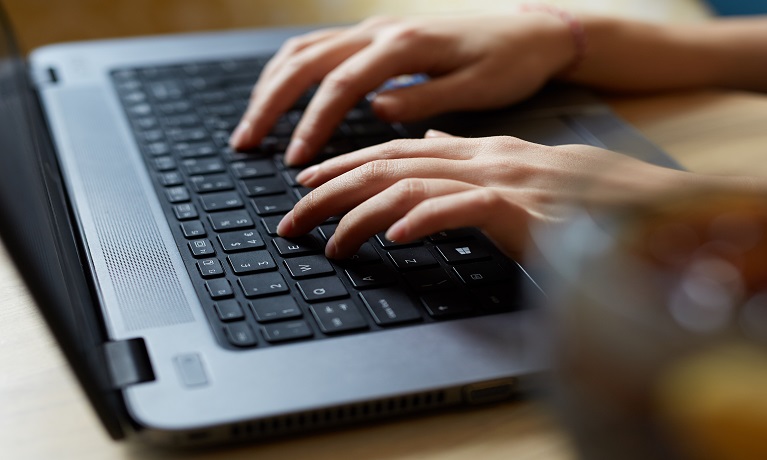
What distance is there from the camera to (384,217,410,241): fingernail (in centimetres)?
51

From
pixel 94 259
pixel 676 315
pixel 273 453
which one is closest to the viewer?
pixel 676 315

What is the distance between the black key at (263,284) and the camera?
51 cm

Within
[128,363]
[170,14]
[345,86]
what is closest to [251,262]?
[128,363]

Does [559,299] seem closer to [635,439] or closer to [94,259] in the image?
[635,439]

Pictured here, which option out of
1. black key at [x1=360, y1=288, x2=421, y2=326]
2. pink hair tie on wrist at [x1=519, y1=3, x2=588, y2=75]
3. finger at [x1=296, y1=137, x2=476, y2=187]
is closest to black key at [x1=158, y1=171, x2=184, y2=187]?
finger at [x1=296, y1=137, x2=476, y2=187]

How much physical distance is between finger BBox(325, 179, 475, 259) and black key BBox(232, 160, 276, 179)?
6.1 inches

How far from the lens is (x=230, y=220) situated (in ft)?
1.97

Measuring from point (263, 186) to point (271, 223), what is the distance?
66 millimetres

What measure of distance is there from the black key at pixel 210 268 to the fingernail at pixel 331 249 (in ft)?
0.21

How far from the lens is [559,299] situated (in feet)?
1.04

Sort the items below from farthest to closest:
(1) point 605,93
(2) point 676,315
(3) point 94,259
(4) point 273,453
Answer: (1) point 605,93 → (3) point 94,259 → (4) point 273,453 → (2) point 676,315

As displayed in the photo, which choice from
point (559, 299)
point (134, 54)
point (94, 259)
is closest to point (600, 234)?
point (559, 299)

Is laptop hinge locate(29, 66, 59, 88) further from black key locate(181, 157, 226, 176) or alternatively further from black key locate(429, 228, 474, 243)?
black key locate(429, 228, 474, 243)

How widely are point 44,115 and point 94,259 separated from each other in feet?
0.89
